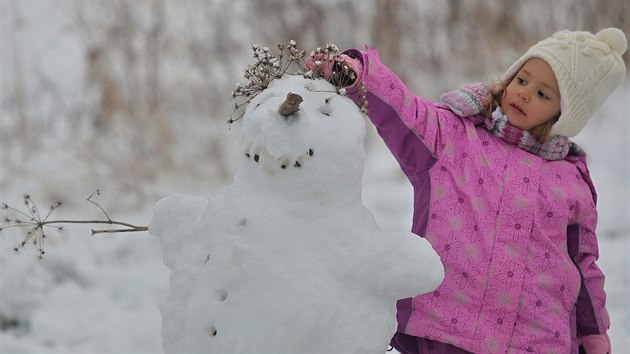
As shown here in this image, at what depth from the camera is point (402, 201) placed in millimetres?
3768


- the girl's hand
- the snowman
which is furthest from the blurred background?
the snowman

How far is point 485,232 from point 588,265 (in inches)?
12.3

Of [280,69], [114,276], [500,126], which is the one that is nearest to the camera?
[280,69]

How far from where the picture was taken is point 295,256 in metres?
1.46

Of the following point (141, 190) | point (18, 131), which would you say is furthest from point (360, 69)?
point (18, 131)

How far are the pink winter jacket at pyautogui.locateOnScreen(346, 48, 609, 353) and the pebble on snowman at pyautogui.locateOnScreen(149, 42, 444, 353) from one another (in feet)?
1.35

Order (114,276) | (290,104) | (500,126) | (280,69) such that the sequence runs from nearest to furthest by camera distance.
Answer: (290,104)
(280,69)
(500,126)
(114,276)

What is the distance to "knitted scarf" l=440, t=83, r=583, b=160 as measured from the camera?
196 cm

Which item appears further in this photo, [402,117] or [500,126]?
[500,126]

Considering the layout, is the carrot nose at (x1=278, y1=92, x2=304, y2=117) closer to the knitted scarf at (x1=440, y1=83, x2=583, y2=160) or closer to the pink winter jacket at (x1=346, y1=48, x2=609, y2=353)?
the pink winter jacket at (x1=346, y1=48, x2=609, y2=353)

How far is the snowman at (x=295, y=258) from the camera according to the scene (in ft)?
4.71

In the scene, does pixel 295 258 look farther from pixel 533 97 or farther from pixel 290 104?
pixel 533 97

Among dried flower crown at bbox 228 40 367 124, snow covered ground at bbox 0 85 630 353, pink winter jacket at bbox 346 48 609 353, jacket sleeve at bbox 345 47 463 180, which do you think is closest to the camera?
dried flower crown at bbox 228 40 367 124

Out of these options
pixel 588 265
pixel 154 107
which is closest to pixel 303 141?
pixel 588 265
